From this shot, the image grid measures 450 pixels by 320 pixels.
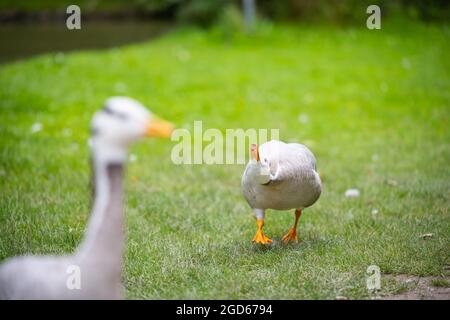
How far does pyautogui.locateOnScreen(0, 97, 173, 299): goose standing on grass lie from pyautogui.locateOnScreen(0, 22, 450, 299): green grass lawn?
1103mm

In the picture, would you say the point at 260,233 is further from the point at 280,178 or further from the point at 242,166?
the point at 242,166

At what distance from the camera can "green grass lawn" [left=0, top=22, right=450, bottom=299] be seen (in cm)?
417

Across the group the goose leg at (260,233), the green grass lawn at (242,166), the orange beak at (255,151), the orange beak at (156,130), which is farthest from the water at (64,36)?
the orange beak at (156,130)

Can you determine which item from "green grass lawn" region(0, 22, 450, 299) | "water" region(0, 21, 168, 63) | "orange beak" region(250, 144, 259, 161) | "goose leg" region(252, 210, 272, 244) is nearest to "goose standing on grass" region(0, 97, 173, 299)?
"green grass lawn" region(0, 22, 450, 299)

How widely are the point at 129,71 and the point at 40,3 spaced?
13.0 m

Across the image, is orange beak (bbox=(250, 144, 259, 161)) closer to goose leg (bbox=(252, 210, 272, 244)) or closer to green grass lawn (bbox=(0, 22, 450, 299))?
goose leg (bbox=(252, 210, 272, 244))

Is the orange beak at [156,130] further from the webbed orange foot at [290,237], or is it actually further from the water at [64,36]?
the water at [64,36]

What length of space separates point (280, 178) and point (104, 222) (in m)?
1.89

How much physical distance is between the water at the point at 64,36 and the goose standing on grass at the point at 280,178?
10.4 metres

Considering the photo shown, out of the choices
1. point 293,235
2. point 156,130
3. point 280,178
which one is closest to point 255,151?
point 280,178

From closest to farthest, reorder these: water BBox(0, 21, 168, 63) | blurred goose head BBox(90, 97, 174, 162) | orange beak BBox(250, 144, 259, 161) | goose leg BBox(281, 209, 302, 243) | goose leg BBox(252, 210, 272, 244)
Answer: blurred goose head BBox(90, 97, 174, 162) → orange beak BBox(250, 144, 259, 161) → goose leg BBox(252, 210, 272, 244) → goose leg BBox(281, 209, 302, 243) → water BBox(0, 21, 168, 63)
